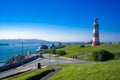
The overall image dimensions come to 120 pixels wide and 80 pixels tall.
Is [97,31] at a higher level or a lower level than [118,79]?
higher

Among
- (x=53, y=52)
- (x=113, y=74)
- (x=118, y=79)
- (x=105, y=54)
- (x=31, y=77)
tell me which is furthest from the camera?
(x=53, y=52)

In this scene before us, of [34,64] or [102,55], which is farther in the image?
[102,55]

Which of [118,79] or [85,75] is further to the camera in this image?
[85,75]

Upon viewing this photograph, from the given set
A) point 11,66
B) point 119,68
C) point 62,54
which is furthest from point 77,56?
point 119,68

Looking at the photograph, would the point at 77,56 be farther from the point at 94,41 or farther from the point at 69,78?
the point at 69,78

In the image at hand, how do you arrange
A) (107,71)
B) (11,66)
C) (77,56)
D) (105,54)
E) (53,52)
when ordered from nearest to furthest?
1. (107,71)
2. (11,66)
3. (105,54)
4. (77,56)
5. (53,52)

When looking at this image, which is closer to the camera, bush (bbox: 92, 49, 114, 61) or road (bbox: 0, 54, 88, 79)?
road (bbox: 0, 54, 88, 79)

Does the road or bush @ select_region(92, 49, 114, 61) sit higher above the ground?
bush @ select_region(92, 49, 114, 61)

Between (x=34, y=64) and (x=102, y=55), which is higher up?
(x=102, y=55)

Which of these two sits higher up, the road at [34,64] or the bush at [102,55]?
the bush at [102,55]

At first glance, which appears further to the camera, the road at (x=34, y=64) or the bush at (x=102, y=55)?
the bush at (x=102, y=55)

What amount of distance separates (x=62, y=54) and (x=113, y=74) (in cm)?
6634

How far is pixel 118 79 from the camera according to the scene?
23266 millimetres

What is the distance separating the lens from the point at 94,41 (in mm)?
97000
